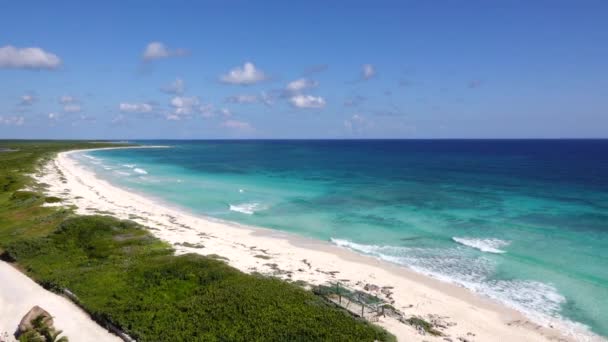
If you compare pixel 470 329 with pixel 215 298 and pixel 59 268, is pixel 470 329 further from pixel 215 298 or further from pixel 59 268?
pixel 59 268

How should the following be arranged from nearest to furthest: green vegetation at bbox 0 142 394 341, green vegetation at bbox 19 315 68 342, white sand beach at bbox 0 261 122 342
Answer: green vegetation at bbox 19 315 68 342 < green vegetation at bbox 0 142 394 341 < white sand beach at bbox 0 261 122 342

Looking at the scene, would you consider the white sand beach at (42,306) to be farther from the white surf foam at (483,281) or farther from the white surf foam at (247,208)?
the white surf foam at (247,208)

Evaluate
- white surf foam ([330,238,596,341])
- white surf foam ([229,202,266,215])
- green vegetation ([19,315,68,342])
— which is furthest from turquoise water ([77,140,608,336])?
green vegetation ([19,315,68,342])

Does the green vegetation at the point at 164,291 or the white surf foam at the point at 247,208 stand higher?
the green vegetation at the point at 164,291

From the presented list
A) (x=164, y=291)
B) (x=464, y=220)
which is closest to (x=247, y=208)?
(x=464, y=220)

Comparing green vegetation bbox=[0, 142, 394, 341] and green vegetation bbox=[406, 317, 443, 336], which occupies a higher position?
green vegetation bbox=[0, 142, 394, 341]

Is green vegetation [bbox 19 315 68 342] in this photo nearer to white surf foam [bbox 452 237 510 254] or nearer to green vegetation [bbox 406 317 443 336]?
green vegetation [bbox 406 317 443 336]

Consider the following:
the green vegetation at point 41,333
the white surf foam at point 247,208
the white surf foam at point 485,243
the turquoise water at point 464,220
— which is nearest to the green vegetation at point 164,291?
the green vegetation at point 41,333
